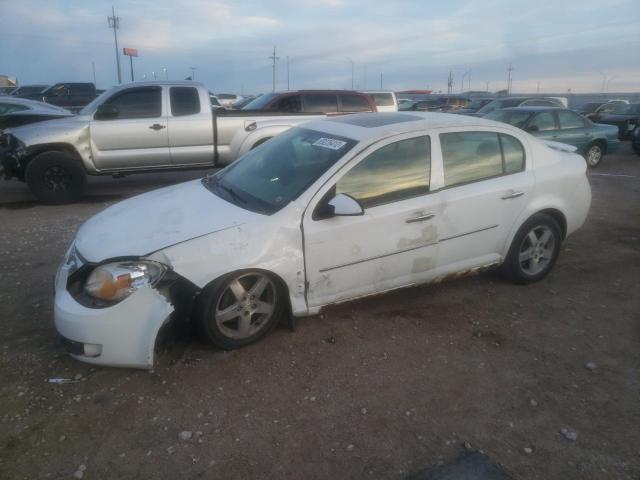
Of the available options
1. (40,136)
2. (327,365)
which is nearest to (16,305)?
(327,365)

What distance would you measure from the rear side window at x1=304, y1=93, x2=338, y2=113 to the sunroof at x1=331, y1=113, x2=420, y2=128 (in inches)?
245

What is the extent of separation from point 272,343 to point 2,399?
168 centimetres

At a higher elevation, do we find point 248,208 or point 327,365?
point 248,208

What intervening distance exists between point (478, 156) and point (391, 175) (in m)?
0.92

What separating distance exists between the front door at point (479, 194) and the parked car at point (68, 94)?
20833 millimetres

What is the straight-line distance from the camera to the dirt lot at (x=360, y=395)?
8.25 feet

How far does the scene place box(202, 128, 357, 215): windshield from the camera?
3.57m

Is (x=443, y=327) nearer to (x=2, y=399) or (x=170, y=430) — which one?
(x=170, y=430)

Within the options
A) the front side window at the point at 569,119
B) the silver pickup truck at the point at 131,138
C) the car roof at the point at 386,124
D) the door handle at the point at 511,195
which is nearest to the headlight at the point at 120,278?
the car roof at the point at 386,124

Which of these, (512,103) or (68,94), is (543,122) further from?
(68,94)

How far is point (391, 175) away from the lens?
12.2ft

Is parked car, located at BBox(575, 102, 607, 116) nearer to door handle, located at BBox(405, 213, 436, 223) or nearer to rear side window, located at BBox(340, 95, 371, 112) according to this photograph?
rear side window, located at BBox(340, 95, 371, 112)

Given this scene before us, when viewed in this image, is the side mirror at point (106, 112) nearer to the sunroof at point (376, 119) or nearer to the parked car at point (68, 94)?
the sunroof at point (376, 119)

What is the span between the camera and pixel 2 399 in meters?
2.97
